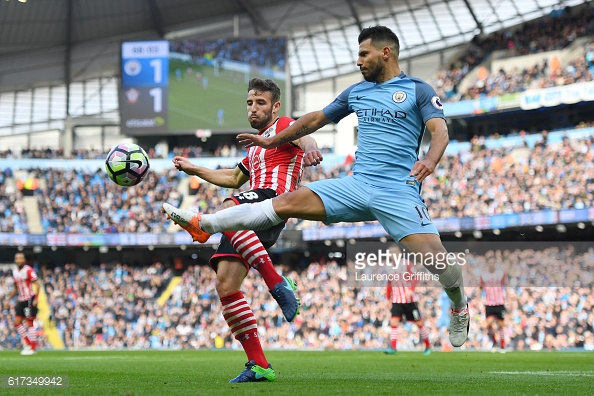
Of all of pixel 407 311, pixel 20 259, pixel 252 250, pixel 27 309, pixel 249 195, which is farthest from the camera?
pixel 27 309

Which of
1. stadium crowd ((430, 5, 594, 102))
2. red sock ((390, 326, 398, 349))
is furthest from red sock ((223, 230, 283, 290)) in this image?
stadium crowd ((430, 5, 594, 102))

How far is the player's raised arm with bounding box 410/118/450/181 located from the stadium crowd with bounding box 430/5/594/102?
3582cm

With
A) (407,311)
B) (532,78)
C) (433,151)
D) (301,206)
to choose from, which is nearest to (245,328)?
(301,206)

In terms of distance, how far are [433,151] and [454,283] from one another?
1229mm

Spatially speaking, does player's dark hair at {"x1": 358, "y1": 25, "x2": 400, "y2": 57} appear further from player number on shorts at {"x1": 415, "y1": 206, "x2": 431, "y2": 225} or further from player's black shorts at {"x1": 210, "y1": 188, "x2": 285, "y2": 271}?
player's black shorts at {"x1": 210, "y1": 188, "x2": 285, "y2": 271}

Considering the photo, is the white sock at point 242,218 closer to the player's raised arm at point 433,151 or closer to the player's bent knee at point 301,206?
the player's bent knee at point 301,206

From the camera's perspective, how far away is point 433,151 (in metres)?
6.73

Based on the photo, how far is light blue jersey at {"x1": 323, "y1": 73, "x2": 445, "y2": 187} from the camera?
703cm

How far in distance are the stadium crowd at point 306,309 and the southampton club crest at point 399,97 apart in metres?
17.7

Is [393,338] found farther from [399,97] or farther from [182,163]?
[399,97]

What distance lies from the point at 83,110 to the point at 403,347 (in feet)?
102

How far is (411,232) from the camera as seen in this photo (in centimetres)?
679

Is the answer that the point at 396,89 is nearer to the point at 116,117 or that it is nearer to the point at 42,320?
the point at 42,320

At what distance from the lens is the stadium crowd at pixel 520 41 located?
42.2 meters
